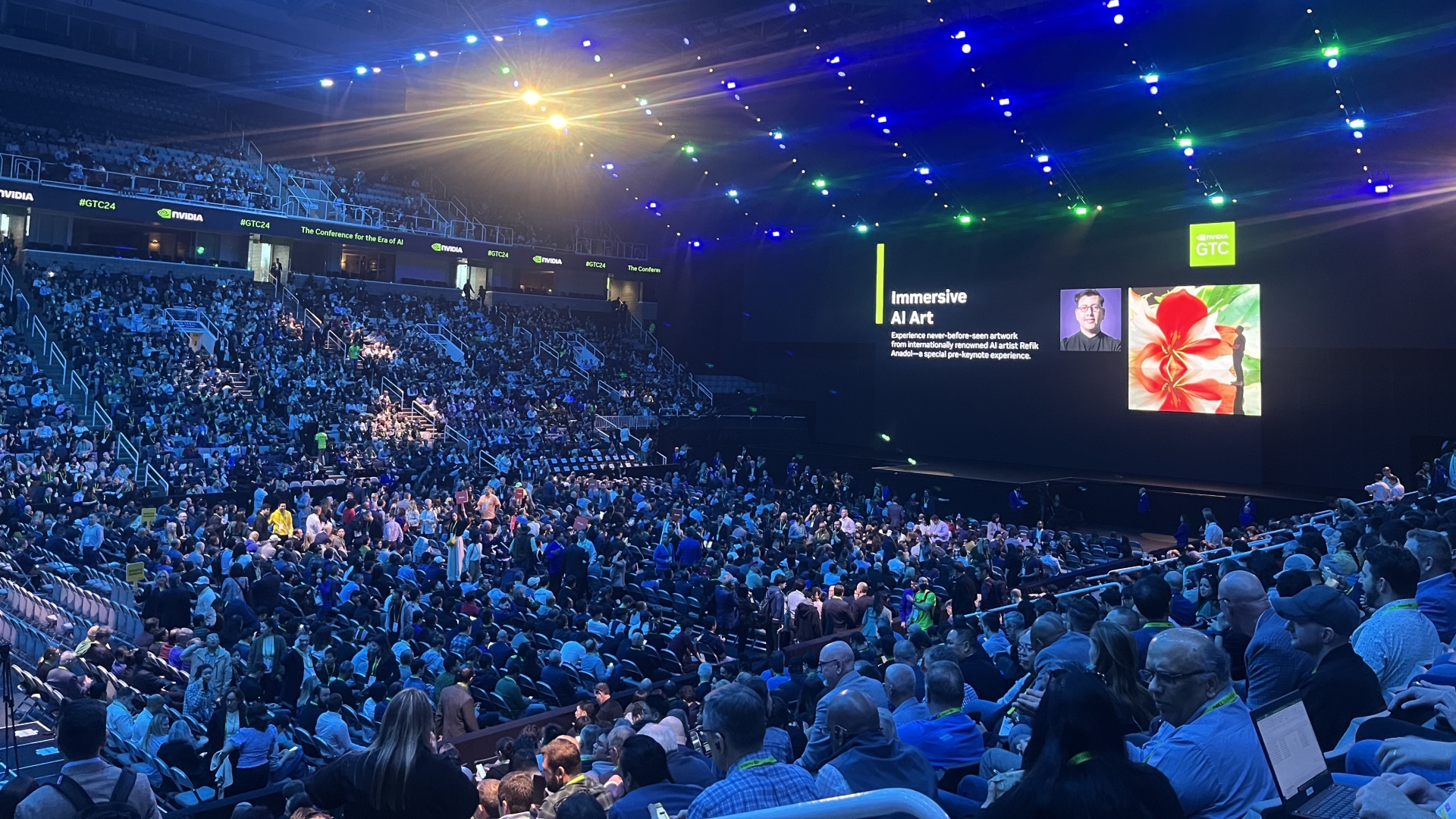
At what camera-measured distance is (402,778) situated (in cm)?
324

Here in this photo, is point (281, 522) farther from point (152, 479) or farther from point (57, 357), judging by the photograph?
point (57, 357)

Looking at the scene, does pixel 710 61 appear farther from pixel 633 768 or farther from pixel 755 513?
pixel 633 768

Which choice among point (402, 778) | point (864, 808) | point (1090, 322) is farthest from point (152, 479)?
point (864, 808)

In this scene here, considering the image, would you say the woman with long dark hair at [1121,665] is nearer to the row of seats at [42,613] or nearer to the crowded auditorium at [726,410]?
the crowded auditorium at [726,410]

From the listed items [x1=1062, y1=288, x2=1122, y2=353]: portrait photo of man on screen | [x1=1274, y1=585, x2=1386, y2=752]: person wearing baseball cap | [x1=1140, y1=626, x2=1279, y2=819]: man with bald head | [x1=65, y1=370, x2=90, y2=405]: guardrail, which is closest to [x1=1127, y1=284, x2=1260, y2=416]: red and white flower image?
[x1=1062, y1=288, x2=1122, y2=353]: portrait photo of man on screen

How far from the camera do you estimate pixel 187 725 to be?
7949 mm

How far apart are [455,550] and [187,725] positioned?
24.1 ft

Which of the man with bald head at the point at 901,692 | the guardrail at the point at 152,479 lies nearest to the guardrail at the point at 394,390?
the guardrail at the point at 152,479

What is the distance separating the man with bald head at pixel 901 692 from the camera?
518 cm

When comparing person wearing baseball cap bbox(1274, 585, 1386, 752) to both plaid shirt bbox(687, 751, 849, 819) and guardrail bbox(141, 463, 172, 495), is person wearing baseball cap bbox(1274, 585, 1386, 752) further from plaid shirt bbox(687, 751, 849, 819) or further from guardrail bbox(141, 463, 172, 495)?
guardrail bbox(141, 463, 172, 495)

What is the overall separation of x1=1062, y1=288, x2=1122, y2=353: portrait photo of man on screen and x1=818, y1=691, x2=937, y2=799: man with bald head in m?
22.4

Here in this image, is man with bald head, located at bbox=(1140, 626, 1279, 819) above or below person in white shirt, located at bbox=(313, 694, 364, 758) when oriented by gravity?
above

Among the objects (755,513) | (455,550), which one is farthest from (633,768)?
(755,513)

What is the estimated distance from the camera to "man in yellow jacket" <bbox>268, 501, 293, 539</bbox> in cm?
1642
